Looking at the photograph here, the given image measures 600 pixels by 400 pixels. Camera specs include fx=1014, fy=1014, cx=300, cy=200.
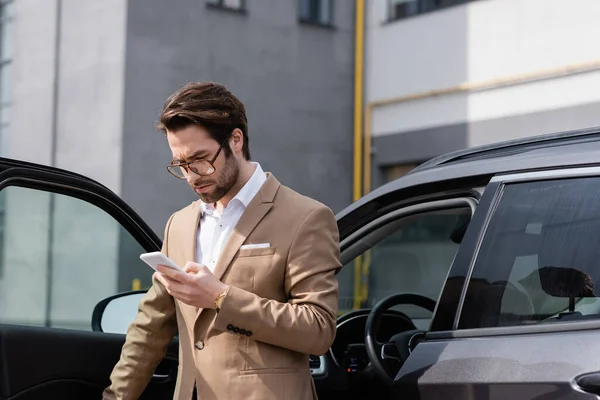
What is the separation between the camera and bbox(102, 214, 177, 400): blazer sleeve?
282 cm

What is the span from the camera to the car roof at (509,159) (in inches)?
102

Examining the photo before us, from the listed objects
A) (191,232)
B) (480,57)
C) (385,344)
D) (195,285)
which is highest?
(480,57)

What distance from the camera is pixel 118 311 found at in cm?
341

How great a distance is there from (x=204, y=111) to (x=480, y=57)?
397 inches

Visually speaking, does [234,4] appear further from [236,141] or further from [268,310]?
[268,310]

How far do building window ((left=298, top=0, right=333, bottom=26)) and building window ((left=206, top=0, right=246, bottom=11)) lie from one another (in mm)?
954

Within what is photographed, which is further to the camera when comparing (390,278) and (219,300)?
(390,278)

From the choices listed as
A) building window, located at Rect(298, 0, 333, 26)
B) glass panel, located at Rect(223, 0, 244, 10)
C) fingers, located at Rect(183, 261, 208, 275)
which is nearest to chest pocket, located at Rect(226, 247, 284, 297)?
fingers, located at Rect(183, 261, 208, 275)

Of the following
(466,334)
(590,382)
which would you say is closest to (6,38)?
(466,334)

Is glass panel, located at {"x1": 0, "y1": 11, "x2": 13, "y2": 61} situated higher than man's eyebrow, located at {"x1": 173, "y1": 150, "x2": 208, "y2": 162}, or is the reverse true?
glass panel, located at {"x1": 0, "y1": 11, "x2": 13, "y2": 61}

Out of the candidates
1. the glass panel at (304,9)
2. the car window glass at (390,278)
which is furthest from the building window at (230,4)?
the car window glass at (390,278)

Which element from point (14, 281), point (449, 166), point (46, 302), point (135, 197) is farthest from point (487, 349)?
point (135, 197)

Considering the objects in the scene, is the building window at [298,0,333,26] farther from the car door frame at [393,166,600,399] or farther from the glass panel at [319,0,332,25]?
the car door frame at [393,166,600,399]

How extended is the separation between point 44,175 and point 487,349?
1.48m
